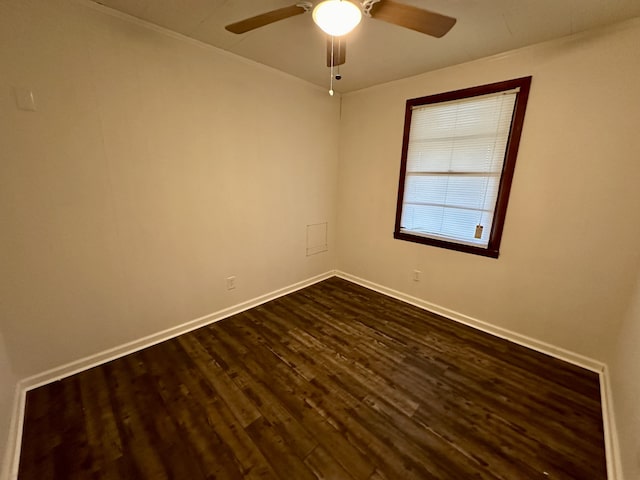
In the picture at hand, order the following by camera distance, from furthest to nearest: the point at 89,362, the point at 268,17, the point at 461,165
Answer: the point at 461,165
the point at 89,362
the point at 268,17

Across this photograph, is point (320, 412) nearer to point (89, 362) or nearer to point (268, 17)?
point (89, 362)

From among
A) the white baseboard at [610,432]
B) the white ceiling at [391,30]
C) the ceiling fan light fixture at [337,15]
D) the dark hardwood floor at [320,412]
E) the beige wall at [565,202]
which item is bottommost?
the dark hardwood floor at [320,412]

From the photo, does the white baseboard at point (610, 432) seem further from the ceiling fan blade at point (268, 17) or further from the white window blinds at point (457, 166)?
the ceiling fan blade at point (268, 17)

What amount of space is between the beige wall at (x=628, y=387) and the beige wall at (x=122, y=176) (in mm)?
2790

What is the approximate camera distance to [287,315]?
2.73 m

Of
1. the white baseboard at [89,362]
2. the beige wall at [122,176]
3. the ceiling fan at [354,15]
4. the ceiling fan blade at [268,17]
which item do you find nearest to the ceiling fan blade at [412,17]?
the ceiling fan at [354,15]

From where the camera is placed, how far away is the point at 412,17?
1338mm

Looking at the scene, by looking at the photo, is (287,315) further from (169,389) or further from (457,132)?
(457,132)

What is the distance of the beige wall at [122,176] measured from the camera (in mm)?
1565

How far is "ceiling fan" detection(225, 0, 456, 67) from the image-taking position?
1.25 metres

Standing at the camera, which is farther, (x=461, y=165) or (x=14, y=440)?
(x=461, y=165)

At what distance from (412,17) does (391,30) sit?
579 mm

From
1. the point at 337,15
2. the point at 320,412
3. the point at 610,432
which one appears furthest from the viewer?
the point at 320,412

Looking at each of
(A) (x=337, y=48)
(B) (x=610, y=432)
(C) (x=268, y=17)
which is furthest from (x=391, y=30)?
(B) (x=610, y=432)
